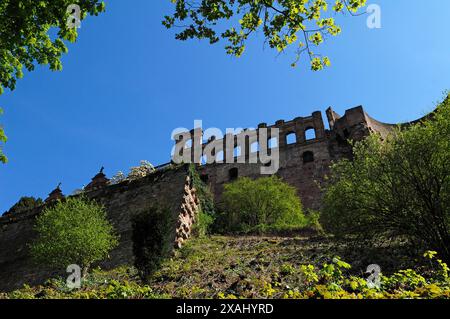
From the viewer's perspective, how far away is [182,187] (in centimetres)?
1778

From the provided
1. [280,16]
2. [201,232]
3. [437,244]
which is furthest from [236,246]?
[280,16]

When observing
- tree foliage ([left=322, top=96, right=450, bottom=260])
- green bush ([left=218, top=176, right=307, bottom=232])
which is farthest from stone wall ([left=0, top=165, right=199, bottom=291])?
tree foliage ([left=322, top=96, right=450, bottom=260])

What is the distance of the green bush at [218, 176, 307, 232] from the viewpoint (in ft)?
74.6

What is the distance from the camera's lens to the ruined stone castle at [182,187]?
56.2 feet

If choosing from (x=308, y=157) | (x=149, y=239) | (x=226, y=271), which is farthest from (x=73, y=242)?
(x=308, y=157)

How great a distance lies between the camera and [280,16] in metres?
8.25

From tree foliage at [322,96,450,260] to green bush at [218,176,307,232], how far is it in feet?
30.5

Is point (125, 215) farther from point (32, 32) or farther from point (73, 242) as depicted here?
point (32, 32)

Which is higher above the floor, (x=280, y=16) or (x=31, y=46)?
(x=31, y=46)

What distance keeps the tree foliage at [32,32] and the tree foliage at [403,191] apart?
9513 millimetres

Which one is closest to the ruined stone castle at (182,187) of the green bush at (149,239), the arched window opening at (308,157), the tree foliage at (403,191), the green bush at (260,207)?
the arched window opening at (308,157)

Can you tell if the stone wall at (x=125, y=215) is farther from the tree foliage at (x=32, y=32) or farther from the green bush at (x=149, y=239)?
the tree foliage at (x=32, y=32)
